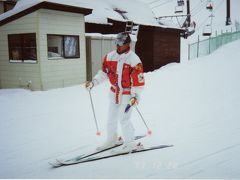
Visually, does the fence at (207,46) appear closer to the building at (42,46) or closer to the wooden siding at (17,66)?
the building at (42,46)

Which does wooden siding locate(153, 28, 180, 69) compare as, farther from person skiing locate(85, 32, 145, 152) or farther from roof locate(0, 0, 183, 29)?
person skiing locate(85, 32, 145, 152)

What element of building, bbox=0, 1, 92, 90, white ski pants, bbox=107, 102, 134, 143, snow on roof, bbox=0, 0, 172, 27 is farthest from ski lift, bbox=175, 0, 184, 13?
white ski pants, bbox=107, 102, 134, 143

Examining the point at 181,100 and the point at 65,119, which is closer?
the point at 65,119

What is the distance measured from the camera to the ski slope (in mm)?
3889

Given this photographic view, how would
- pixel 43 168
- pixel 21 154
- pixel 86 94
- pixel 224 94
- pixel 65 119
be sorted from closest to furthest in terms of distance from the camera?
1. pixel 43 168
2. pixel 21 154
3. pixel 65 119
4. pixel 224 94
5. pixel 86 94

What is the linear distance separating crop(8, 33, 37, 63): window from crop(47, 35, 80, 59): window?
62cm

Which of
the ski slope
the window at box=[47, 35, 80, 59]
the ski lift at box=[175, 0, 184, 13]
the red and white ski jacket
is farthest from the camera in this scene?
the ski lift at box=[175, 0, 184, 13]

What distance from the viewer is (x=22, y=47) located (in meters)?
11.3

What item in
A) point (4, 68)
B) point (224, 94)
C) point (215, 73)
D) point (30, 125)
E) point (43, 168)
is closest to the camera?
point (43, 168)

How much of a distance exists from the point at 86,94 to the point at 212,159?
6.40 meters

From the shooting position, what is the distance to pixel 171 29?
17.8 m

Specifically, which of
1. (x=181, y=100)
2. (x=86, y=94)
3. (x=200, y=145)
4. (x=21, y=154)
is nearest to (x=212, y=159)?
(x=200, y=145)

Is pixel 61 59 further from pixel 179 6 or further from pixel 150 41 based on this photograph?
pixel 179 6

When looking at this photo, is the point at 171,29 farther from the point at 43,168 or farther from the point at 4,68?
the point at 43,168
